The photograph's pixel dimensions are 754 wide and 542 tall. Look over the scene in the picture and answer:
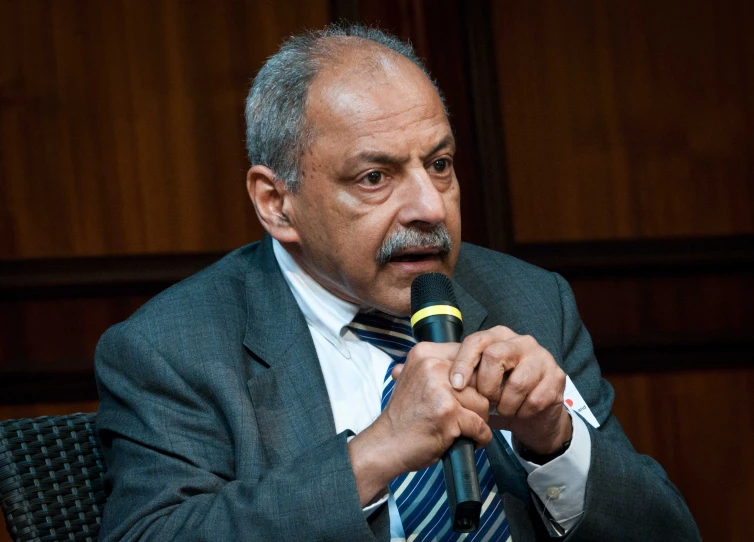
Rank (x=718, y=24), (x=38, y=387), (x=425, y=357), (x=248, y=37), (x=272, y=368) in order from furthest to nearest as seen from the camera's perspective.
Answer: (x=718, y=24) < (x=248, y=37) < (x=38, y=387) < (x=272, y=368) < (x=425, y=357)

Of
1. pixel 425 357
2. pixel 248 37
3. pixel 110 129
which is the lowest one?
pixel 425 357

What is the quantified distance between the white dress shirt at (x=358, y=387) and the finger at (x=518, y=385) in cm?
18

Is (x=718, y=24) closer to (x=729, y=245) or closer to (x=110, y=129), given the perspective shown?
(x=729, y=245)

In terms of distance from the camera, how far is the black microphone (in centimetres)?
135

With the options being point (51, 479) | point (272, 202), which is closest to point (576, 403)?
point (272, 202)

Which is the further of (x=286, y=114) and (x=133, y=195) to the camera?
(x=133, y=195)

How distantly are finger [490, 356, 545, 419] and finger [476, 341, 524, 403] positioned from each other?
16 millimetres

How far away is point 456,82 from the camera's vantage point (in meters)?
3.13

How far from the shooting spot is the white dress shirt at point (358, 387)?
1.79m

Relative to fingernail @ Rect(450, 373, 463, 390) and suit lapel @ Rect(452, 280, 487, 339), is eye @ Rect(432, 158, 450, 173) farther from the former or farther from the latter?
fingernail @ Rect(450, 373, 463, 390)

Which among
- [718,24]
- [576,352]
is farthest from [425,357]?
[718,24]

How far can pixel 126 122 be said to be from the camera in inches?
116

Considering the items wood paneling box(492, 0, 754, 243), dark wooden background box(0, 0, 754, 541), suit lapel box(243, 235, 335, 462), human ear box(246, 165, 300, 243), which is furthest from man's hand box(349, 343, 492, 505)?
wood paneling box(492, 0, 754, 243)

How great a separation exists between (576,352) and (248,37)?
1.50m
